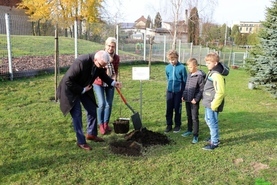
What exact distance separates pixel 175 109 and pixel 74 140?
198cm

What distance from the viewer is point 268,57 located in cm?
1050

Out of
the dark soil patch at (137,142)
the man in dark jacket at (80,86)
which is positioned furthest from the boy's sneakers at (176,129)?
the man in dark jacket at (80,86)

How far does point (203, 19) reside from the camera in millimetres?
22500

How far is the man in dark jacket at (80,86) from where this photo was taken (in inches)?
157

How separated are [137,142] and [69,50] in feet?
38.1

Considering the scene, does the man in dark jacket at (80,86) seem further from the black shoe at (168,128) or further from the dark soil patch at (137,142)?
the black shoe at (168,128)

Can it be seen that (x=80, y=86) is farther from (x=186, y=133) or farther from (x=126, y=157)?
(x=186, y=133)

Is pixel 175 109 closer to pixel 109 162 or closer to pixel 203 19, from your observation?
pixel 109 162

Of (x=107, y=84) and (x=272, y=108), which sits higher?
(x=107, y=84)

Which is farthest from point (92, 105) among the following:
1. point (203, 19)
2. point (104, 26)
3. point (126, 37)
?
point (203, 19)

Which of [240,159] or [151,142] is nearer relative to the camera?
[240,159]

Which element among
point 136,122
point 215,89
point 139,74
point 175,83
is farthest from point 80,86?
point 215,89

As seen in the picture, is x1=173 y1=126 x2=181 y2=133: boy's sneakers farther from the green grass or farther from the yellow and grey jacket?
the yellow and grey jacket

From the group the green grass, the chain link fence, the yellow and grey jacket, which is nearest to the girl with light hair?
the green grass
